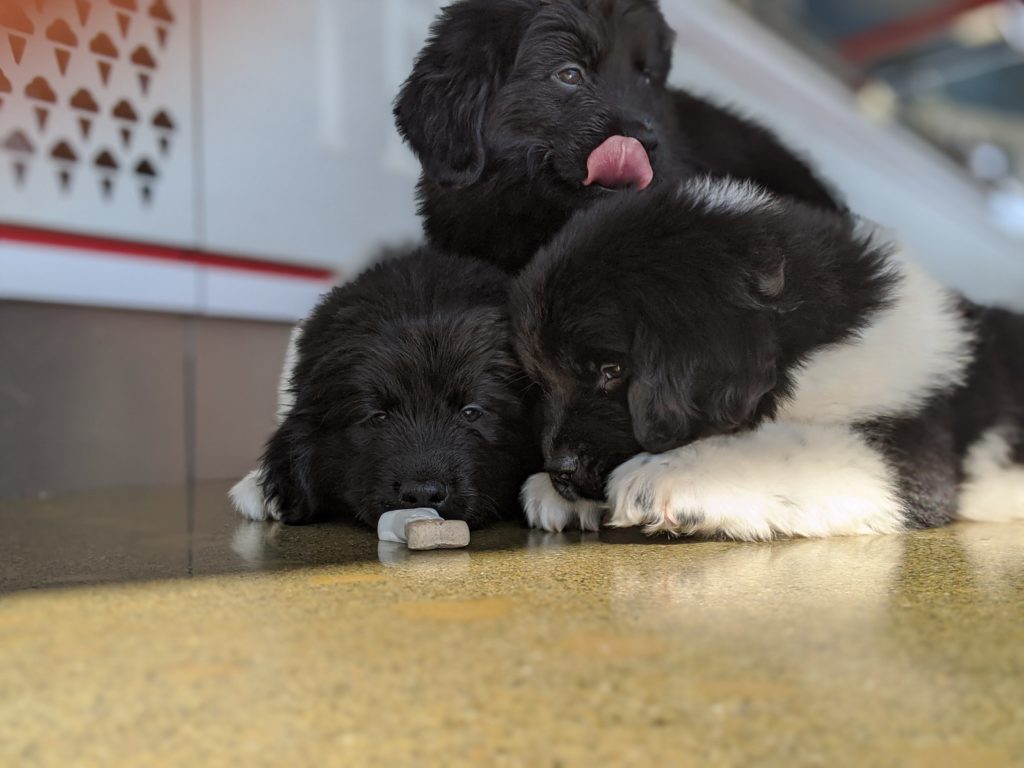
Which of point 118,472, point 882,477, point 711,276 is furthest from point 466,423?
point 118,472

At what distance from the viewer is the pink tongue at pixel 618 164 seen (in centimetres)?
261

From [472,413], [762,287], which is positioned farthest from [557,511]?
[762,287]

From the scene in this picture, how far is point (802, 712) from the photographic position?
1069mm

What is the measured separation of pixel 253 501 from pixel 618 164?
137 centimetres

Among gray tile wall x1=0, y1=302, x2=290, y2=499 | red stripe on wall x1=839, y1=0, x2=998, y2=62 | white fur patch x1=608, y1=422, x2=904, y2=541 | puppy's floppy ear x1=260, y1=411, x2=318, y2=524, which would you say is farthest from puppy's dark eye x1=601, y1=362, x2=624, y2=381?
red stripe on wall x1=839, y1=0, x2=998, y2=62

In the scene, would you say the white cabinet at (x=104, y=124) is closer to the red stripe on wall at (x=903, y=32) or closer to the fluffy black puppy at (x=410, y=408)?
the fluffy black puppy at (x=410, y=408)

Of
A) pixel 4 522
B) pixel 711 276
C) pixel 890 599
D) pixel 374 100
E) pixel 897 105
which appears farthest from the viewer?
pixel 897 105

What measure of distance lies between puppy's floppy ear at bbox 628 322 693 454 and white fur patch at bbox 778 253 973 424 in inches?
11.7

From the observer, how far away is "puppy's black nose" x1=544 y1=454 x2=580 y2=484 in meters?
2.29

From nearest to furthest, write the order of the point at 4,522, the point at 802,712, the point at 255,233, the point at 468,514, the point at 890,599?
the point at 802,712, the point at 890,599, the point at 468,514, the point at 4,522, the point at 255,233

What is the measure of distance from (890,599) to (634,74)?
5.63ft

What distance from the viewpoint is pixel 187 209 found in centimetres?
399

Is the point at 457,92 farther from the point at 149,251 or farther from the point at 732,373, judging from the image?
the point at 149,251

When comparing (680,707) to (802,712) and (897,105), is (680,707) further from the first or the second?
(897,105)
